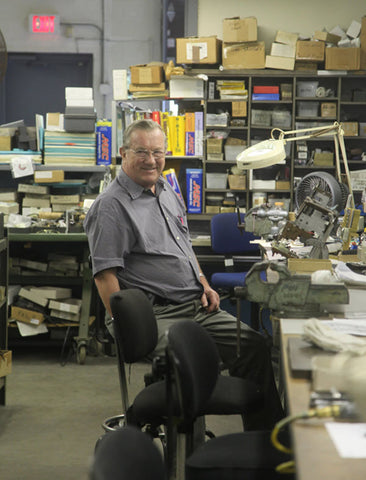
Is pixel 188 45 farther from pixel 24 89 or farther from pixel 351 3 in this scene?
pixel 24 89

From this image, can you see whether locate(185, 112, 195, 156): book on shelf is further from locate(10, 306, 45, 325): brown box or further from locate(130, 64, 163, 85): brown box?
locate(10, 306, 45, 325): brown box

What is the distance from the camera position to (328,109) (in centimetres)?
666

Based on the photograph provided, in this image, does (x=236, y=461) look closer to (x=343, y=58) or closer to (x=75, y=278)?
(x=75, y=278)

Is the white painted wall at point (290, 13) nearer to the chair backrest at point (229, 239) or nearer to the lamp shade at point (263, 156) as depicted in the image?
the chair backrest at point (229, 239)

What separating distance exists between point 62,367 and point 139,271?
5.63 ft

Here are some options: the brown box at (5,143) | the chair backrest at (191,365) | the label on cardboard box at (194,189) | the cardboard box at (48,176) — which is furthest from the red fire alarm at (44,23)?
the chair backrest at (191,365)

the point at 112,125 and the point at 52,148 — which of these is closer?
the point at 52,148

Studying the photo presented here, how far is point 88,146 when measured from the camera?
15.6 feet

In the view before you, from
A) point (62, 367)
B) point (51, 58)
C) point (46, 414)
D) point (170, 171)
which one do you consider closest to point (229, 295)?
point (46, 414)

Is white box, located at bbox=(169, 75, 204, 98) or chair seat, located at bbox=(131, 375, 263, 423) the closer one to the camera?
chair seat, located at bbox=(131, 375, 263, 423)

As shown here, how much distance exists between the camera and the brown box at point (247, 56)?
258 inches

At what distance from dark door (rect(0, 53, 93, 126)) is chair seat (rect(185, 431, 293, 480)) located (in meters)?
7.59

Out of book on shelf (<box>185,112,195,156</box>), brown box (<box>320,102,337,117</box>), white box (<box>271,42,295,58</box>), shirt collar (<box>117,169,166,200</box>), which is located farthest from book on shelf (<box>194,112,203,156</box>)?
shirt collar (<box>117,169,166,200</box>)

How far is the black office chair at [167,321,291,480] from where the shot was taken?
1.72 meters
